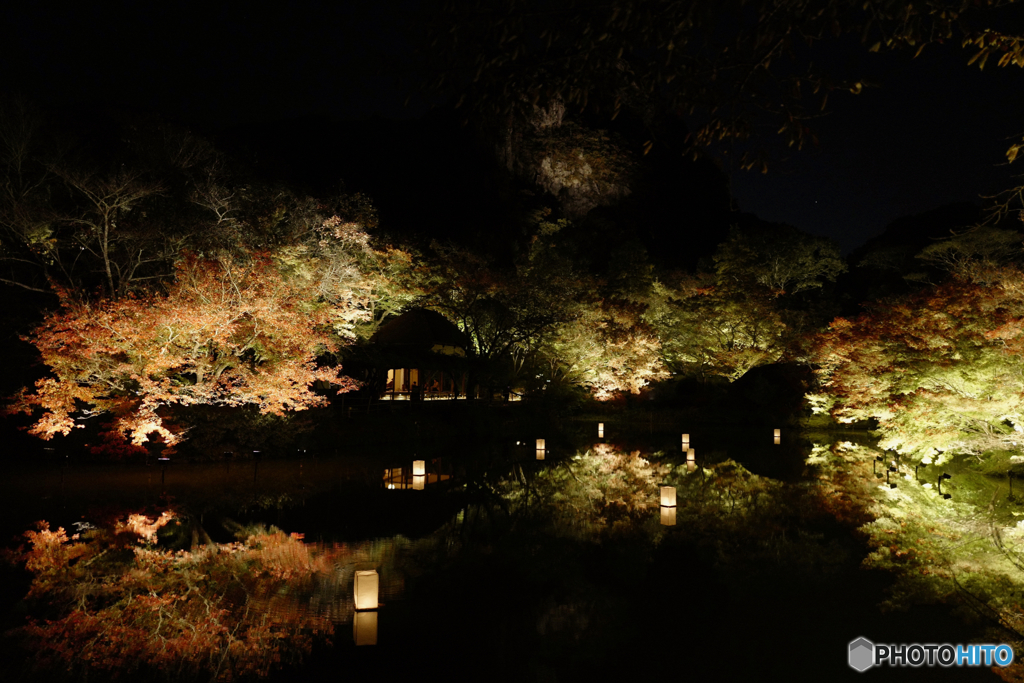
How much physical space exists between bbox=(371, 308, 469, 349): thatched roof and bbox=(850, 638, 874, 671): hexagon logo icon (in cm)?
1912

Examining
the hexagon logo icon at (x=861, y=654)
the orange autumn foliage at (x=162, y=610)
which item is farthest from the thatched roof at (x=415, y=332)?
the hexagon logo icon at (x=861, y=654)

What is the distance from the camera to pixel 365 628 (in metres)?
5.38

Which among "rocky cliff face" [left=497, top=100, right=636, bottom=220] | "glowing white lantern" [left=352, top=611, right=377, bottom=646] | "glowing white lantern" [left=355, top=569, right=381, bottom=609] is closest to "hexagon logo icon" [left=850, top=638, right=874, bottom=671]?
"glowing white lantern" [left=352, top=611, right=377, bottom=646]

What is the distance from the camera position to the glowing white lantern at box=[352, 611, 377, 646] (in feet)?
16.9

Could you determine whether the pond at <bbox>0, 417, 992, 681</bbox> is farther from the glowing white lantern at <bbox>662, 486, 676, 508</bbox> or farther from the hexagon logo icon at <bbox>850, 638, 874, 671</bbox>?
the glowing white lantern at <bbox>662, 486, 676, 508</bbox>

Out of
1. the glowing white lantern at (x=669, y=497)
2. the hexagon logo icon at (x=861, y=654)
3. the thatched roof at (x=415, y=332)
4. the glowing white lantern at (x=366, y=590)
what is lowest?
the hexagon logo icon at (x=861, y=654)

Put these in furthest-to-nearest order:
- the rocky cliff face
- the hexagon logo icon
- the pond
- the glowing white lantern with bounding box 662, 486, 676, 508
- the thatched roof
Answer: the rocky cliff face
the thatched roof
the glowing white lantern with bounding box 662, 486, 676, 508
the pond
the hexagon logo icon

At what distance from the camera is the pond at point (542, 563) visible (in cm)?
498

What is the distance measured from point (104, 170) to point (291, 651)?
1565 centimetres

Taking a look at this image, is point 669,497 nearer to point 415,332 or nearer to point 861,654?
point 861,654

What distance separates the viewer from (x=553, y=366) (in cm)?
2436

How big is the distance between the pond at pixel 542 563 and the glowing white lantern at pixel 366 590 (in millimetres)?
123

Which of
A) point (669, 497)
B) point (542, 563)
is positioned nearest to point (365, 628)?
point (542, 563)

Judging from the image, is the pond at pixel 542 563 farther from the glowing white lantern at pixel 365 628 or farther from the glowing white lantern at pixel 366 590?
the glowing white lantern at pixel 366 590
